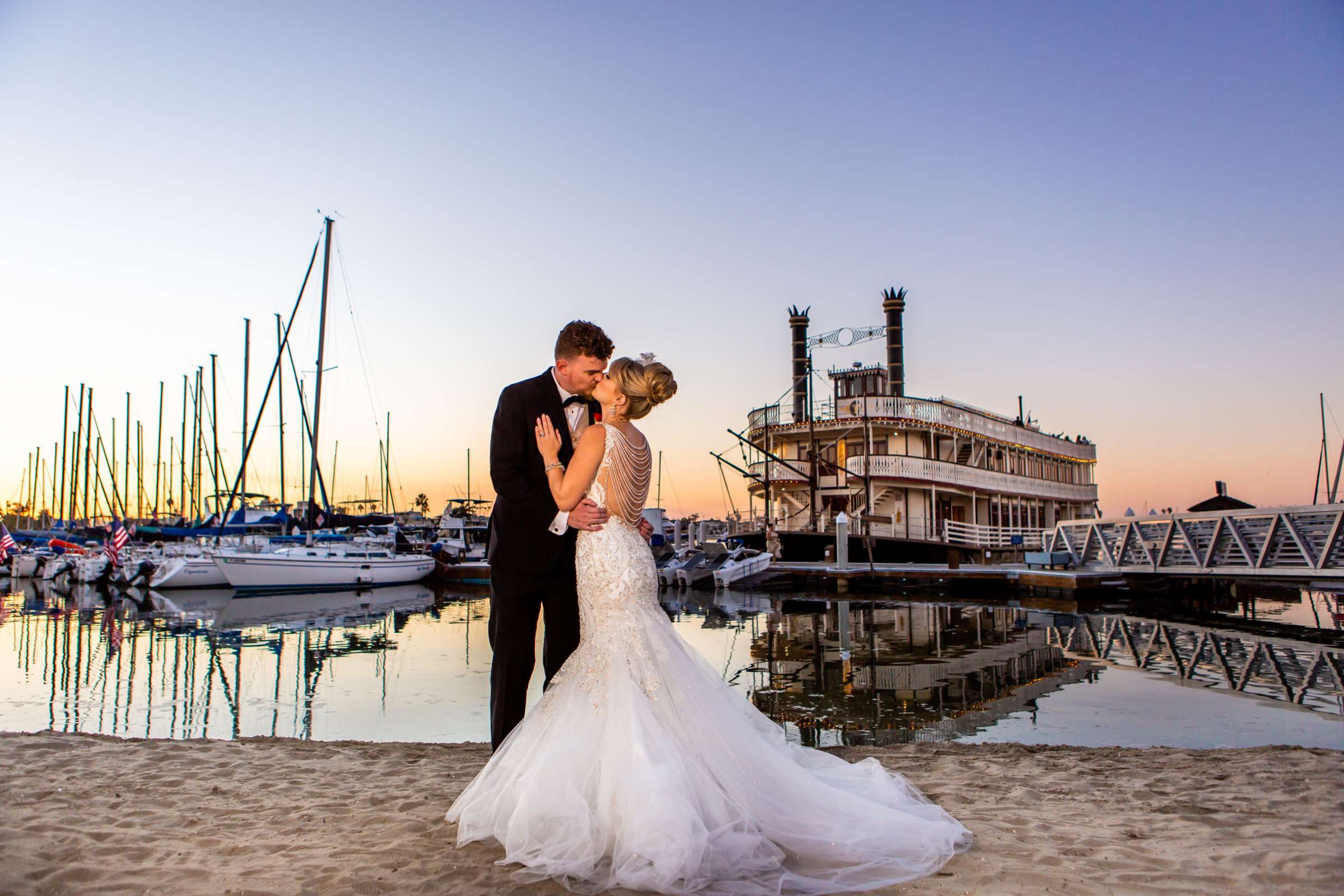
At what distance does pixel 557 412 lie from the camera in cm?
416

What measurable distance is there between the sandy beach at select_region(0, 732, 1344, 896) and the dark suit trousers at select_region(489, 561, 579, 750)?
60cm

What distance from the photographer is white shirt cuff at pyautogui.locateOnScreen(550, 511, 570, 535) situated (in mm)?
3953

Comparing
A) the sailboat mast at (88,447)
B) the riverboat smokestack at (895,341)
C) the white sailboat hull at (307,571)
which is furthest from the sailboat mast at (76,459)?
the riverboat smokestack at (895,341)

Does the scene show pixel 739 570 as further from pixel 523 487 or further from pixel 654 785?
pixel 654 785

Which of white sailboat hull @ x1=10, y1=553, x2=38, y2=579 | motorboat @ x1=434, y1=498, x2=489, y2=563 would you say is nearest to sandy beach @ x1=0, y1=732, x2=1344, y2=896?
motorboat @ x1=434, y1=498, x2=489, y2=563

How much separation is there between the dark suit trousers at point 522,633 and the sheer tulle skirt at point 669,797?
0.24 meters

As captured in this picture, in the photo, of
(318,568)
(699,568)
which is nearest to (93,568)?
(318,568)

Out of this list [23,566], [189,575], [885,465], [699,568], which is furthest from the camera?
[23,566]

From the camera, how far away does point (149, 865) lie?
3447 mm

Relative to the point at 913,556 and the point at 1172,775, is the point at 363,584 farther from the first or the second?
the point at 1172,775

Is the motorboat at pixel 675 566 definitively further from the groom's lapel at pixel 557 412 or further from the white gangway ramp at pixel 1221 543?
the groom's lapel at pixel 557 412

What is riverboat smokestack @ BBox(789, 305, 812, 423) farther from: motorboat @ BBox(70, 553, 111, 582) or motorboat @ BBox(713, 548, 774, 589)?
motorboat @ BBox(70, 553, 111, 582)

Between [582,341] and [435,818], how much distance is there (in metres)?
2.47

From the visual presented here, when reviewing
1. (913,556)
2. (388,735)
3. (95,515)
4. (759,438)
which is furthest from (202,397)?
(388,735)
